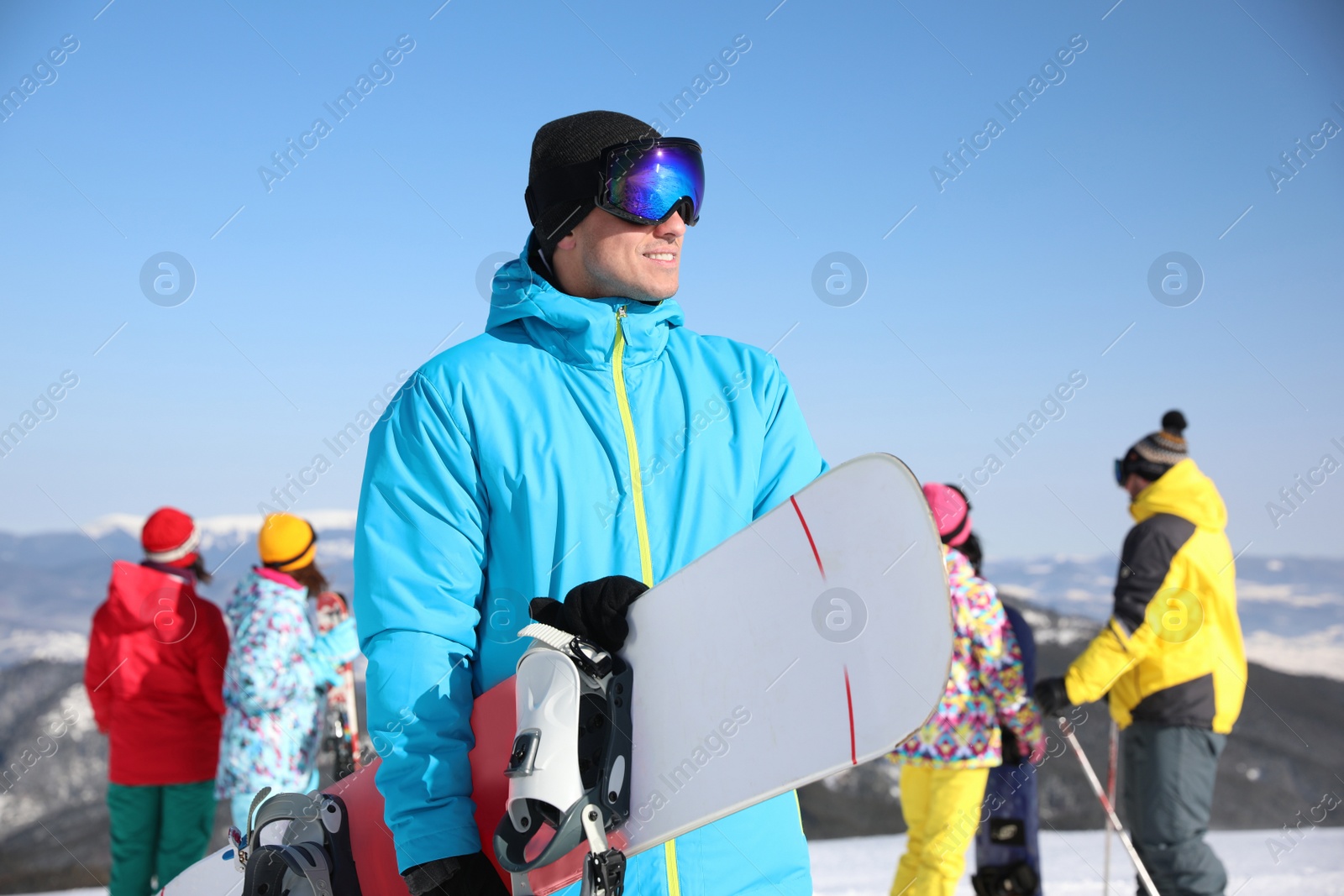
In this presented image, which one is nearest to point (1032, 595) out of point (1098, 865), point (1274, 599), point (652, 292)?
point (1274, 599)

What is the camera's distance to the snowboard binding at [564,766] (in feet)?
4.07

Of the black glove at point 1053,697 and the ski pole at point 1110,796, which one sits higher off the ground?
the black glove at point 1053,697

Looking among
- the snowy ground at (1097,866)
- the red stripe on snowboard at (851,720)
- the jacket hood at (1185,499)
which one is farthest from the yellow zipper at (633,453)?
the snowy ground at (1097,866)

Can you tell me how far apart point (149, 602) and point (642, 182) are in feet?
13.3

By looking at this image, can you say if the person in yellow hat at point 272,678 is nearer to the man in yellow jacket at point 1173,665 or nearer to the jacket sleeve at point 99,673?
the jacket sleeve at point 99,673

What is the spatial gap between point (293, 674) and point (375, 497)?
3278 millimetres

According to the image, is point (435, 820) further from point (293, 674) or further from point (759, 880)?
point (293, 674)

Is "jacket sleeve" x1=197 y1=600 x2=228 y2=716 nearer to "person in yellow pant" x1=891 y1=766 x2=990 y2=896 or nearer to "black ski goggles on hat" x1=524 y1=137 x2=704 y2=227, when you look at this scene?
"person in yellow pant" x1=891 y1=766 x2=990 y2=896

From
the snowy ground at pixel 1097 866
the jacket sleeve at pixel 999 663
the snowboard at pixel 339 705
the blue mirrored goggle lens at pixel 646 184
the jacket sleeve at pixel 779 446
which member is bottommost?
the snowy ground at pixel 1097 866

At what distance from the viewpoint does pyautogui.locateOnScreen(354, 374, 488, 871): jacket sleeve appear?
4.41 feet

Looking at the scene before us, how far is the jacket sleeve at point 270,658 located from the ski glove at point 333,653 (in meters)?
0.07

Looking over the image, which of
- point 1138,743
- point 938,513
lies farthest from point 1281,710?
point 938,513

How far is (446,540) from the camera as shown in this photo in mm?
1431

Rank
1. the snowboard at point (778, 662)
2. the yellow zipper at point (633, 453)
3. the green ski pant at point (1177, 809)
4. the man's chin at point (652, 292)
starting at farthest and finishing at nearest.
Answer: the green ski pant at point (1177, 809), the man's chin at point (652, 292), the yellow zipper at point (633, 453), the snowboard at point (778, 662)
